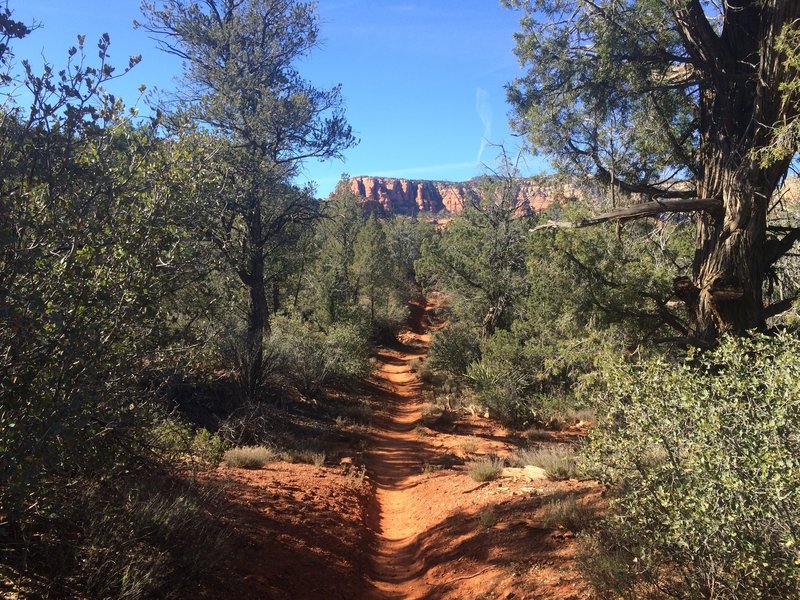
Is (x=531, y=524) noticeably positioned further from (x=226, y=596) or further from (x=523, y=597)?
(x=226, y=596)

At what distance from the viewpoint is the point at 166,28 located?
39.0 ft

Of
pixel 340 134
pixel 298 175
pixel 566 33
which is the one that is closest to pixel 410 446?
pixel 298 175

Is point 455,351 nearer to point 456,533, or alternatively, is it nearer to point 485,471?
point 485,471

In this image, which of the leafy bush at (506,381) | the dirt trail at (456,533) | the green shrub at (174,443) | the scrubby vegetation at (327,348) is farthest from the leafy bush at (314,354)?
the green shrub at (174,443)

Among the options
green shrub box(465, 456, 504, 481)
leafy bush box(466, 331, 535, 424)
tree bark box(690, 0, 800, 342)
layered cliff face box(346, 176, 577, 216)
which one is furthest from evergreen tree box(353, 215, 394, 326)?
layered cliff face box(346, 176, 577, 216)

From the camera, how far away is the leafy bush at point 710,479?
118 inches

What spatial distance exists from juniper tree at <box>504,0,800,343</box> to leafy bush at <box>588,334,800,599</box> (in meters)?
3.33

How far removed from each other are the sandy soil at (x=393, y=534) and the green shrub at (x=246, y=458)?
22 cm

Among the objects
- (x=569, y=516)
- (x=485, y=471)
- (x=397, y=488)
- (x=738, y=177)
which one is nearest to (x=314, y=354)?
(x=397, y=488)

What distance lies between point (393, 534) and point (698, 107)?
8331 millimetres

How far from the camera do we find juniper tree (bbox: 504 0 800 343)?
6.75 meters

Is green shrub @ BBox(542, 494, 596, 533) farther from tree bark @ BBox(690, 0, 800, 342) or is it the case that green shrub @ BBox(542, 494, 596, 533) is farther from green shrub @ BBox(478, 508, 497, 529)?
tree bark @ BBox(690, 0, 800, 342)

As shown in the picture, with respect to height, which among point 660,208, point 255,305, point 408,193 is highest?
point 408,193

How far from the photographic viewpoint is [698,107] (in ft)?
27.0
